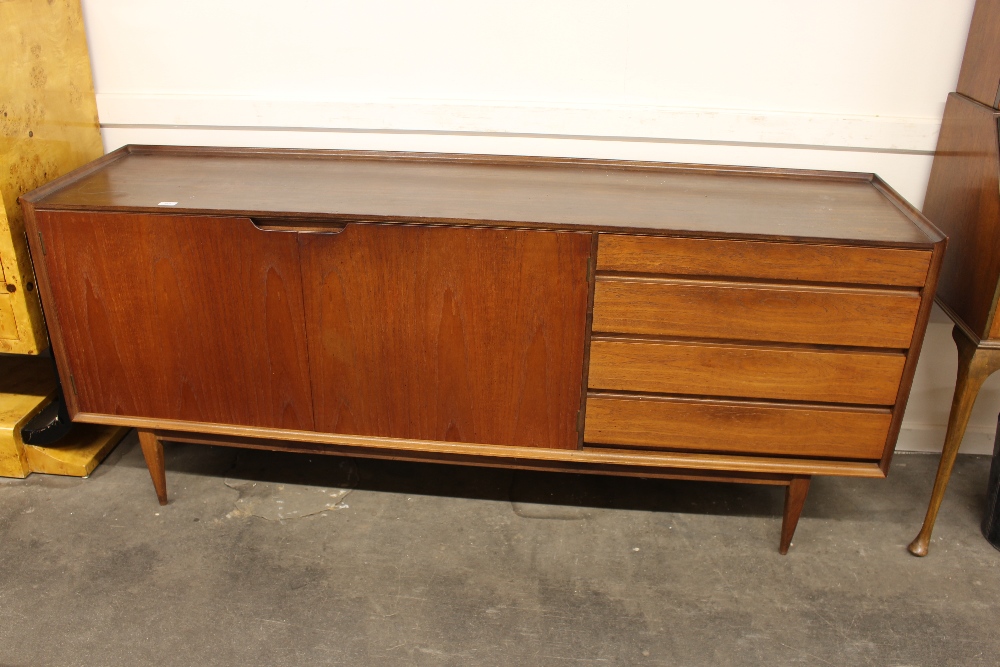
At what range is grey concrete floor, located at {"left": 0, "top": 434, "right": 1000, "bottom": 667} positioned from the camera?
1.66m

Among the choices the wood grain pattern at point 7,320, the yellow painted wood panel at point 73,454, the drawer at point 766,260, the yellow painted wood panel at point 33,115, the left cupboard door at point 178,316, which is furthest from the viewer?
the yellow painted wood panel at point 73,454

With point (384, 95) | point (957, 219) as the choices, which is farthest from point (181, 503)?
point (957, 219)

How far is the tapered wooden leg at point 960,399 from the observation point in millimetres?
1694

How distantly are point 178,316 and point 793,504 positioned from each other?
142 cm

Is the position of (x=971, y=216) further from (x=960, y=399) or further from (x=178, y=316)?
(x=178, y=316)

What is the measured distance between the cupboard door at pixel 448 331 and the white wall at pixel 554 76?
0.53 m

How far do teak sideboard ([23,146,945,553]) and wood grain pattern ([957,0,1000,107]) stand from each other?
28 centimetres

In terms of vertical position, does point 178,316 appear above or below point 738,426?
above

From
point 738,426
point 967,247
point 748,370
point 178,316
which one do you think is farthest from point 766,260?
point 178,316

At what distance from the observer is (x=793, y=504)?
1.86 meters

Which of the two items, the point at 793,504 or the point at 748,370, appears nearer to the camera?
the point at 748,370

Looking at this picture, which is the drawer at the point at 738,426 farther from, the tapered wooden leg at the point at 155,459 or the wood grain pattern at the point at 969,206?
the tapered wooden leg at the point at 155,459

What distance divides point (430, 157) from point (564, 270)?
597 mm

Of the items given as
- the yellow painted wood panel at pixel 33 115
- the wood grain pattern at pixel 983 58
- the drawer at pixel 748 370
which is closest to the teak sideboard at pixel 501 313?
the drawer at pixel 748 370
